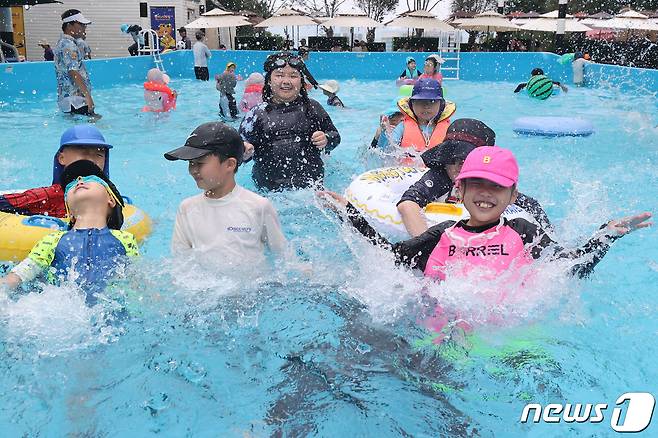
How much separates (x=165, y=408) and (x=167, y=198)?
13.7ft

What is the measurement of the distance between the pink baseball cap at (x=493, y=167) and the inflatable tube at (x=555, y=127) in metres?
7.61

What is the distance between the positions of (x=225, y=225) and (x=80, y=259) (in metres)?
0.76

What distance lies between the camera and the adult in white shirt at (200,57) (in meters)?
19.4

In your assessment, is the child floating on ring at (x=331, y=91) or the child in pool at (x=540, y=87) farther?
the child in pool at (x=540, y=87)

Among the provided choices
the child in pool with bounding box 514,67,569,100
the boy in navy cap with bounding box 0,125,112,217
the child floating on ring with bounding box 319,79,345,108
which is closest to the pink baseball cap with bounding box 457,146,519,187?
the boy in navy cap with bounding box 0,125,112,217

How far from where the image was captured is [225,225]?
11.4 ft

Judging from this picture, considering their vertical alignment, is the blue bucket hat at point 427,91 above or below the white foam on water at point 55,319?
above

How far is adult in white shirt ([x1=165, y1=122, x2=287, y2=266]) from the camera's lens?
11.1ft

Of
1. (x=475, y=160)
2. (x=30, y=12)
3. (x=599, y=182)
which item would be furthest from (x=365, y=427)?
(x=30, y=12)

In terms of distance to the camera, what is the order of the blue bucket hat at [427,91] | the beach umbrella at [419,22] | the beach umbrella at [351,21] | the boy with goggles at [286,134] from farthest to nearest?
the beach umbrella at [351,21] → the beach umbrella at [419,22] → the blue bucket hat at [427,91] → the boy with goggles at [286,134]

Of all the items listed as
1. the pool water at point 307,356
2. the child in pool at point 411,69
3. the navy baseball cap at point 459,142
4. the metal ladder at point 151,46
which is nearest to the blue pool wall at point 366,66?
the metal ladder at point 151,46

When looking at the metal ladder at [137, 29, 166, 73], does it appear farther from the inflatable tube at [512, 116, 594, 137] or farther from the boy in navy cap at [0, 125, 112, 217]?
the boy in navy cap at [0, 125, 112, 217]

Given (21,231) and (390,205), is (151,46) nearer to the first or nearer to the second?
(21,231)

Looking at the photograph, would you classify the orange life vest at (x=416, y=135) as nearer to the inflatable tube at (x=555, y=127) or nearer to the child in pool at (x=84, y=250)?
the child in pool at (x=84, y=250)
